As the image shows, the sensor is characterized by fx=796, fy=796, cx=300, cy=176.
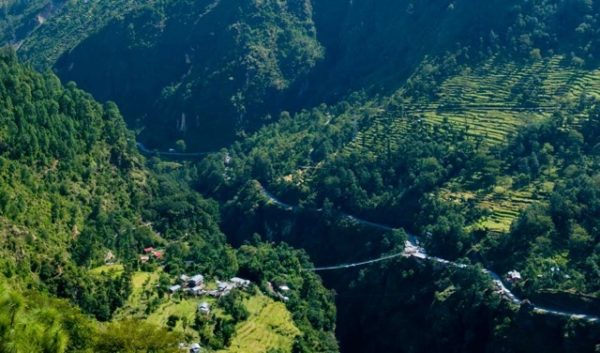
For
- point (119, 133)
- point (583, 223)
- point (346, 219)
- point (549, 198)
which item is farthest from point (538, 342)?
point (119, 133)

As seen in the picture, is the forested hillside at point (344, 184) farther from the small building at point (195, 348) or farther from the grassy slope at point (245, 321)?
the small building at point (195, 348)

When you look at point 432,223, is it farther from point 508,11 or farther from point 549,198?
point 508,11

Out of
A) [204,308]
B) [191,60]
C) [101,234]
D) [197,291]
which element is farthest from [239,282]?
[191,60]

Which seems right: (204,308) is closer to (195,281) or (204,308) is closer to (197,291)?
(197,291)

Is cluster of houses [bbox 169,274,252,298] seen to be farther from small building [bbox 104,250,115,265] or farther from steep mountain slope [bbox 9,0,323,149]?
steep mountain slope [bbox 9,0,323,149]

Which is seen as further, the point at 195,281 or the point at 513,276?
the point at 195,281

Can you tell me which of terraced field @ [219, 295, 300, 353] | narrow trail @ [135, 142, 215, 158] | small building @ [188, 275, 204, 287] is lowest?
narrow trail @ [135, 142, 215, 158]

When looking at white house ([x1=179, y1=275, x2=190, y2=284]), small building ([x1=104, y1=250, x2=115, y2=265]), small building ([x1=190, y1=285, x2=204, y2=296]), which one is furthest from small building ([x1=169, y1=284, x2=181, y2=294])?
small building ([x1=104, y1=250, x2=115, y2=265])
